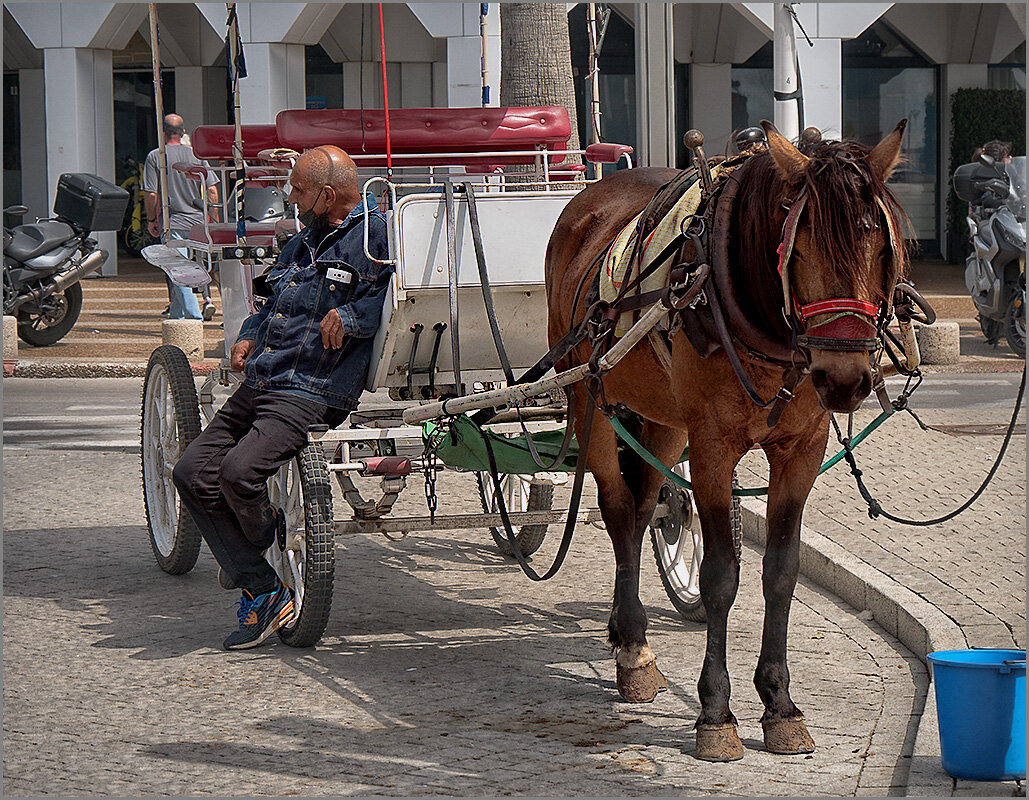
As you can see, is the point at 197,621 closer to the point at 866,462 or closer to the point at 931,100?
the point at 866,462

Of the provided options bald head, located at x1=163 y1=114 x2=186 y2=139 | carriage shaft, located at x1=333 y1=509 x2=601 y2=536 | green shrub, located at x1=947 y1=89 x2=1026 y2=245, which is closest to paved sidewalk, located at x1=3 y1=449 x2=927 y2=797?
carriage shaft, located at x1=333 y1=509 x2=601 y2=536

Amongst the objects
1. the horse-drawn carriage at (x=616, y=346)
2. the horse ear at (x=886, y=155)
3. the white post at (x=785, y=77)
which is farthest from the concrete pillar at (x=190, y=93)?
the horse ear at (x=886, y=155)

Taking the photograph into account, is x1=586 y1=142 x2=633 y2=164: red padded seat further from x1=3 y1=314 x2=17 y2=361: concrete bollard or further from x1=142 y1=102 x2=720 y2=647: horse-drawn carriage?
x1=3 y1=314 x2=17 y2=361: concrete bollard

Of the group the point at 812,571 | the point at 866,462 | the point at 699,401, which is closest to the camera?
the point at 699,401

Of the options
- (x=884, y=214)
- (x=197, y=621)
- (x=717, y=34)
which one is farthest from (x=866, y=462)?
(x=717, y=34)

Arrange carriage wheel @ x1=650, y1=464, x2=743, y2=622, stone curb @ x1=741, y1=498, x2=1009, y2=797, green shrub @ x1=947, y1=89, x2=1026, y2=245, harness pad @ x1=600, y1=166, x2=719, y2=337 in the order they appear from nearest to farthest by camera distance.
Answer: stone curb @ x1=741, y1=498, x2=1009, y2=797, harness pad @ x1=600, y1=166, x2=719, y2=337, carriage wheel @ x1=650, y1=464, x2=743, y2=622, green shrub @ x1=947, y1=89, x2=1026, y2=245

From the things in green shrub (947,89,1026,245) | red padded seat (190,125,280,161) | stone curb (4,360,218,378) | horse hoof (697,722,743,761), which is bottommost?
horse hoof (697,722,743,761)

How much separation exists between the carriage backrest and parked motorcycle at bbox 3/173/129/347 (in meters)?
9.19

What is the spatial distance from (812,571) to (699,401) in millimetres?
2801

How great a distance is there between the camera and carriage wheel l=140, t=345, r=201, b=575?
23.5ft

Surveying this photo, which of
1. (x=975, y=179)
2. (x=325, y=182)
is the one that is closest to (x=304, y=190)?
(x=325, y=182)

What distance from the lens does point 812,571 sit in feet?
23.5

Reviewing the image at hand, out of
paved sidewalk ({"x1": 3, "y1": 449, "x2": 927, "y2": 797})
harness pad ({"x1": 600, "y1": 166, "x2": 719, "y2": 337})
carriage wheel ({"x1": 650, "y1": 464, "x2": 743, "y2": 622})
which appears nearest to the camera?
paved sidewalk ({"x1": 3, "y1": 449, "x2": 927, "y2": 797})

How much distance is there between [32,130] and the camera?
86.0ft
